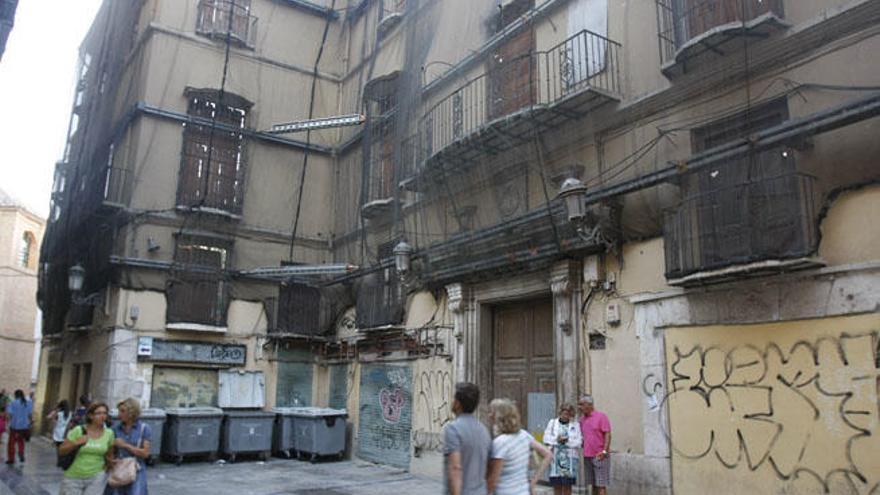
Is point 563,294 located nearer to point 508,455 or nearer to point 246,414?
point 508,455

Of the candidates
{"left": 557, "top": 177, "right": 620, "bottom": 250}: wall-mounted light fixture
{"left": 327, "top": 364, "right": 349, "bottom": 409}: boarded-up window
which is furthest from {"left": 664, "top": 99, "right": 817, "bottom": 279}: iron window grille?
{"left": 327, "top": 364, "right": 349, "bottom": 409}: boarded-up window

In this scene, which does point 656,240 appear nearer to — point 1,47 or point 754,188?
point 754,188

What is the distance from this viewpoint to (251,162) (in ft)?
57.2

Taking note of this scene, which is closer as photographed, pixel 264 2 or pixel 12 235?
pixel 264 2

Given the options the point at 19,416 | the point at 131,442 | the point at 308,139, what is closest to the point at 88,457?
the point at 131,442

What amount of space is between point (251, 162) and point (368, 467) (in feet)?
27.4

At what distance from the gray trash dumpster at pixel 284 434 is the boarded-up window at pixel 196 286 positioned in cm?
266

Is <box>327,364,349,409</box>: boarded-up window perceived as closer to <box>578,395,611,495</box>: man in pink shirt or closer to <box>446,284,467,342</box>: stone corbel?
<box>446,284,467,342</box>: stone corbel

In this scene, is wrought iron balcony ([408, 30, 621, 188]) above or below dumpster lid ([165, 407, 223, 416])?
above

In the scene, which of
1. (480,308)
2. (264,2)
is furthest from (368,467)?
(264,2)

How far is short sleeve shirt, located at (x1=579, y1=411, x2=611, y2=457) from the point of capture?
824cm

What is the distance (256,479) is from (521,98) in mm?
8183

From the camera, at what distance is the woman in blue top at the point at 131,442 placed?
610 centimetres

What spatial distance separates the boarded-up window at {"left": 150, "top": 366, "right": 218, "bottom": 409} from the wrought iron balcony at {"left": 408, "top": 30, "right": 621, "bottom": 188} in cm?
724
